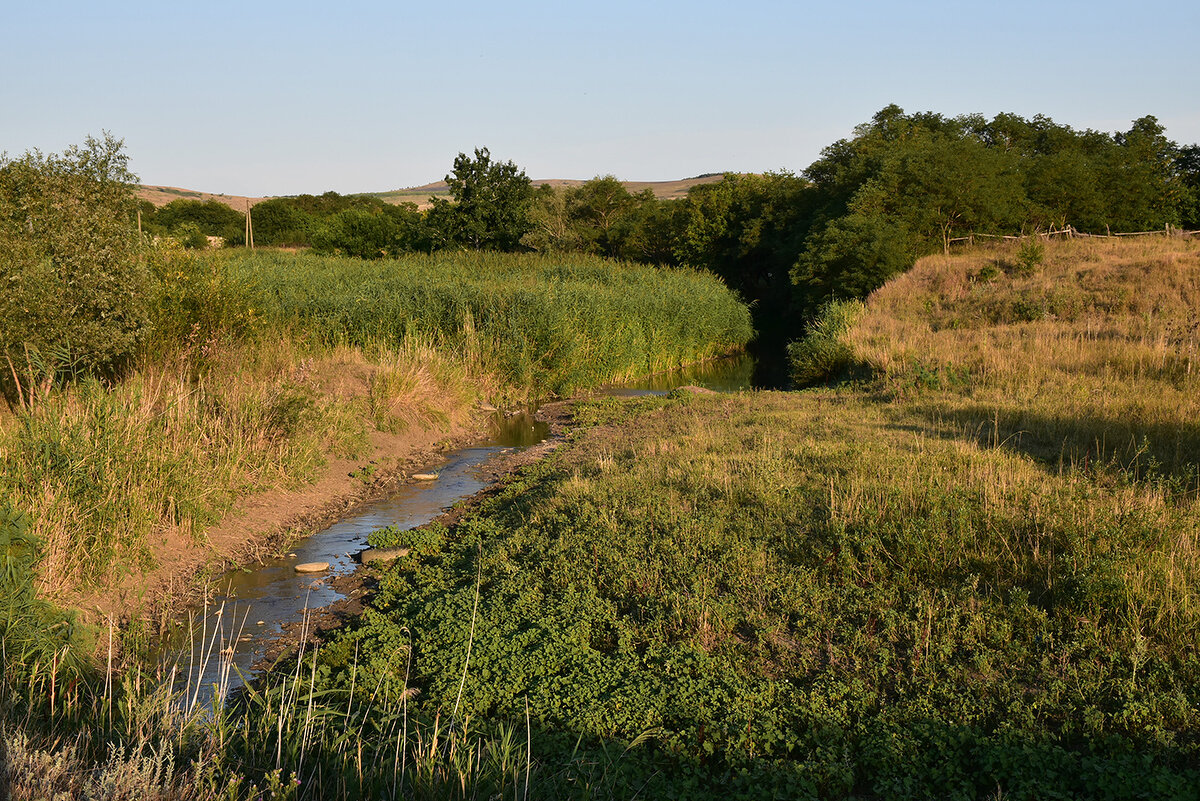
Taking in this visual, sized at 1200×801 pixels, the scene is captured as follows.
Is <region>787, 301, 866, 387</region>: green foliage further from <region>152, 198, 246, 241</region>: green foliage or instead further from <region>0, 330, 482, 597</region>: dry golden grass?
<region>152, 198, 246, 241</region>: green foliage

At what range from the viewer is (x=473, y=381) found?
57.1 ft

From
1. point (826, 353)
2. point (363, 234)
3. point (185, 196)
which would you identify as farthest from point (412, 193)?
point (826, 353)

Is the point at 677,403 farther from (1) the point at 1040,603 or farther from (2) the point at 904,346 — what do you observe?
(1) the point at 1040,603

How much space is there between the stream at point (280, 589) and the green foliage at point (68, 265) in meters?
3.16

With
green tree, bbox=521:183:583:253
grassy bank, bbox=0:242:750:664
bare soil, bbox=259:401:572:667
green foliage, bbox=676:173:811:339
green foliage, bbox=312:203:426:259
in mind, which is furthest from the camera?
green foliage, bbox=312:203:426:259

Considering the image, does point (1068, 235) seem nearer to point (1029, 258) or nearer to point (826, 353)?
point (1029, 258)

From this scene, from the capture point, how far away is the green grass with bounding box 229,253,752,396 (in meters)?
17.9

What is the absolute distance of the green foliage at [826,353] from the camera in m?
19.5

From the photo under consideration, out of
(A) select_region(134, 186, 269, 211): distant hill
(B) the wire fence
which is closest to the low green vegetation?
(B) the wire fence

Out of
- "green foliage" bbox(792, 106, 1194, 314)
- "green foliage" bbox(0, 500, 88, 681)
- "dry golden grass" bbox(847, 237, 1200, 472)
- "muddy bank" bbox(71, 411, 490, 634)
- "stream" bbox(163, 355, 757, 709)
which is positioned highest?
"green foliage" bbox(792, 106, 1194, 314)

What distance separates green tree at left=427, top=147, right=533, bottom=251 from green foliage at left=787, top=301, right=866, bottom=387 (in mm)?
24634

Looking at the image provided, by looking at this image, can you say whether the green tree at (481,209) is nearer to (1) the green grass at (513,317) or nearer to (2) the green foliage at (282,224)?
(1) the green grass at (513,317)

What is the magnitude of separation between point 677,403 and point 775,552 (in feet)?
A: 31.3

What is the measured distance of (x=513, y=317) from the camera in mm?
19156
